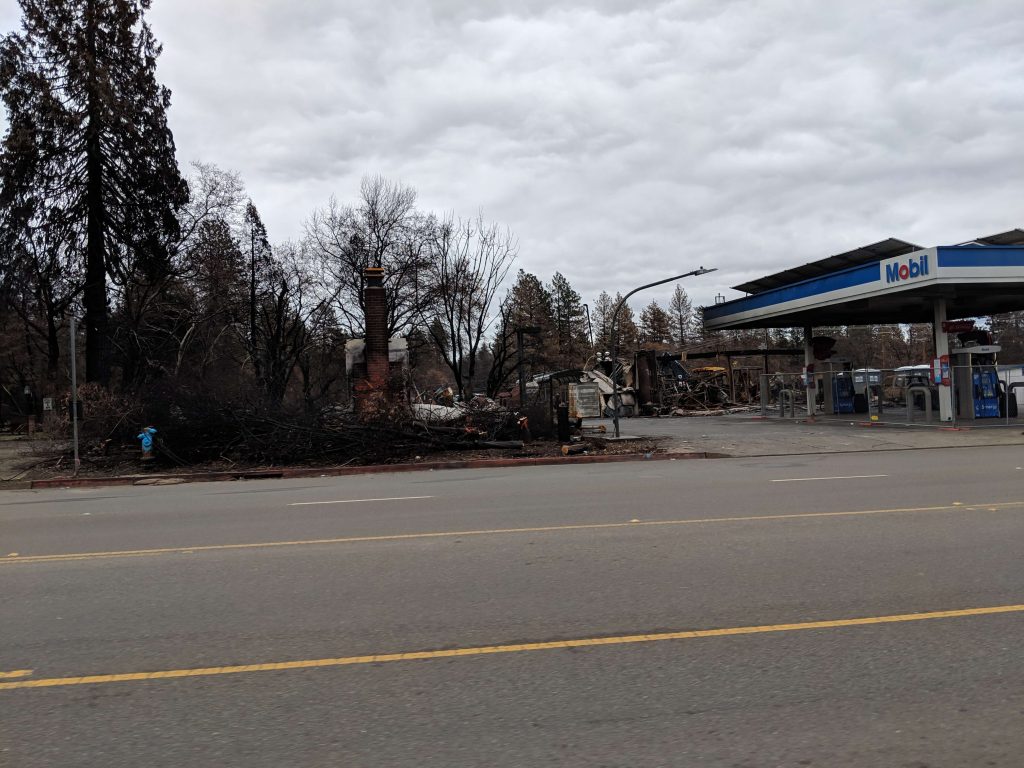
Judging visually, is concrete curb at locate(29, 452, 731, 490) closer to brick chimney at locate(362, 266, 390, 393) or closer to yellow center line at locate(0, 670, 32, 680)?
brick chimney at locate(362, 266, 390, 393)

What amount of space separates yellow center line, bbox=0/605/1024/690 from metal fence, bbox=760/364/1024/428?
2254 centimetres

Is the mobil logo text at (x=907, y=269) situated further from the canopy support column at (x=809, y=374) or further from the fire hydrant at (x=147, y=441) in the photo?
the fire hydrant at (x=147, y=441)

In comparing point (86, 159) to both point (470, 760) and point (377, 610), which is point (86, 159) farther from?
point (470, 760)

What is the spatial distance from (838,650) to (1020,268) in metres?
24.6

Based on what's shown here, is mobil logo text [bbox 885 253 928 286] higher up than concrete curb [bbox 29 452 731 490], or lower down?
higher up

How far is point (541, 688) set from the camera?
13.6 ft

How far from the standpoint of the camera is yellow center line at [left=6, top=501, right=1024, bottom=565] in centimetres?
803

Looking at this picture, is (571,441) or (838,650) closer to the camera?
(838,650)

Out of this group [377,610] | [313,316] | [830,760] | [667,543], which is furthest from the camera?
[313,316]

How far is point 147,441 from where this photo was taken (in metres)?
20.1

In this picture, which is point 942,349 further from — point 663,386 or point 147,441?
point 147,441

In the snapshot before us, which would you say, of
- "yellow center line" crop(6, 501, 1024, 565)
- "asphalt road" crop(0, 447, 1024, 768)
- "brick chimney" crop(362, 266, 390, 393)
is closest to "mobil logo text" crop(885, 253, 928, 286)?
"yellow center line" crop(6, 501, 1024, 565)

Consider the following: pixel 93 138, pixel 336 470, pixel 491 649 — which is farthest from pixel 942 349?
pixel 93 138

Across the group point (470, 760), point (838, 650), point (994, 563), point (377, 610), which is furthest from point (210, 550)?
point (994, 563)
